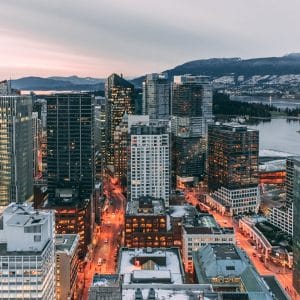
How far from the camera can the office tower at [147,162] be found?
69.7 m

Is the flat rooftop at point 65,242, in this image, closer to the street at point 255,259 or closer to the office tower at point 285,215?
the street at point 255,259

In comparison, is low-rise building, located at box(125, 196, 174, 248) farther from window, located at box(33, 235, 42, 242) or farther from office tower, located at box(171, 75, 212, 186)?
office tower, located at box(171, 75, 212, 186)

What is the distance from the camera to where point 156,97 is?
405ft

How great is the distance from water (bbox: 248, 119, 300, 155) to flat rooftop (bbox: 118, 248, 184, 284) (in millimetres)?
83429

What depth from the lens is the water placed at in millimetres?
134625

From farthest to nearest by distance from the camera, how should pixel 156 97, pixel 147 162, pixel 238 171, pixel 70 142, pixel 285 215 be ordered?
pixel 156 97
pixel 238 171
pixel 147 162
pixel 70 142
pixel 285 215

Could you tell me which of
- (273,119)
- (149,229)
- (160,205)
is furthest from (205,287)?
(273,119)

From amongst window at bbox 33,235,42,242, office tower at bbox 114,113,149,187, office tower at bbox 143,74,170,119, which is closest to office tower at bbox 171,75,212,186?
office tower at bbox 143,74,170,119

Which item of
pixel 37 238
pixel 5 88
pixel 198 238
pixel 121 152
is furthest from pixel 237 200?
pixel 5 88

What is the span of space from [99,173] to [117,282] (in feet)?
154

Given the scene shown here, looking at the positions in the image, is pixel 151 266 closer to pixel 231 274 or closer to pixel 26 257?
pixel 231 274

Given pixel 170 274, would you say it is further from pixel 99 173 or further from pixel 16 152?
pixel 99 173

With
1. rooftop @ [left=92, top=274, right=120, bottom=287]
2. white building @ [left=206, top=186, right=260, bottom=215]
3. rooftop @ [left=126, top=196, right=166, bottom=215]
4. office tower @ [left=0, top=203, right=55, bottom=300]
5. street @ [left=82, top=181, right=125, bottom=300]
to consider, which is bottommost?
street @ [left=82, top=181, right=125, bottom=300]

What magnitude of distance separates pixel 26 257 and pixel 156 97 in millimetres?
96844
